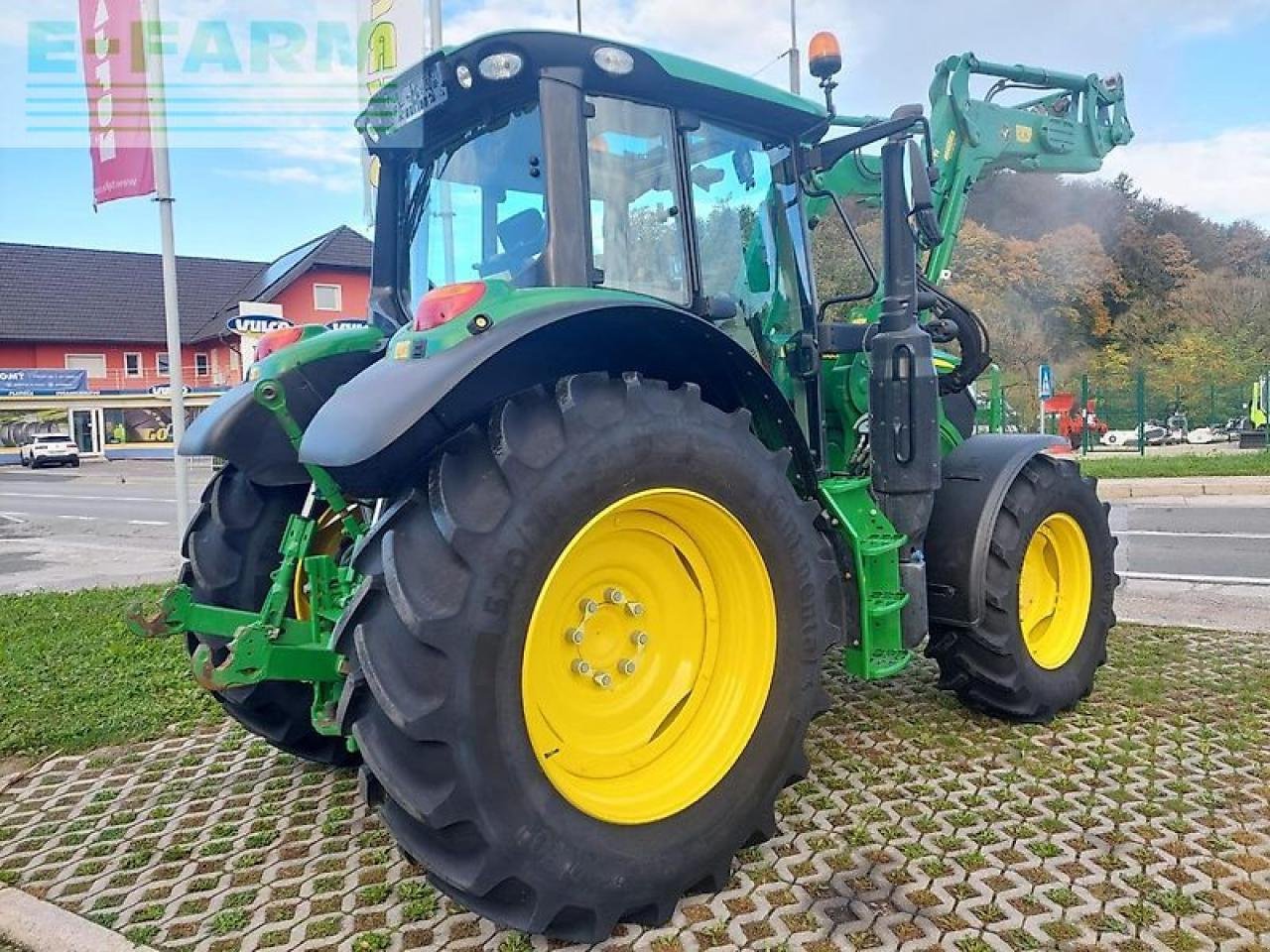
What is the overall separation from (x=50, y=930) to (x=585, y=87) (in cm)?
288

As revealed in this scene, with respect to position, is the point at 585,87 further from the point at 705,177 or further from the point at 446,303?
the point at 446,303

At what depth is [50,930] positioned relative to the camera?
2684mm

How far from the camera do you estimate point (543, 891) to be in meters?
2.43

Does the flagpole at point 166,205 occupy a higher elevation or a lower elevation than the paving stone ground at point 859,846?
higher

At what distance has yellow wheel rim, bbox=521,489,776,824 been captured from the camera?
2.78 meters

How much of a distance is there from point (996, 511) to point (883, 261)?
3.65 feet

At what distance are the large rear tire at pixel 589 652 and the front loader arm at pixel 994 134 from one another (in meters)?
2.41

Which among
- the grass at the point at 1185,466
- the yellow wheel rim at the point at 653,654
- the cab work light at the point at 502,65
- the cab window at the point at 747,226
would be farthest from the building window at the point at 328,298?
the yellow wheel rim at the point at 653,654

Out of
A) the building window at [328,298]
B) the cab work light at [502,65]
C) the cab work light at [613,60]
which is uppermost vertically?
the building window at [328,298]

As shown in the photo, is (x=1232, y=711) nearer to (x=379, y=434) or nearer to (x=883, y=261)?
(x=883, y=261)

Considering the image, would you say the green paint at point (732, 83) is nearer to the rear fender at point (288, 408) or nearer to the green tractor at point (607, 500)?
the green tractor at point (607, 500)

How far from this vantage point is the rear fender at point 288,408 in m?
3.58

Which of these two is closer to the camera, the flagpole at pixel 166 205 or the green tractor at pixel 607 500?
the green tractor at pixel 607 500

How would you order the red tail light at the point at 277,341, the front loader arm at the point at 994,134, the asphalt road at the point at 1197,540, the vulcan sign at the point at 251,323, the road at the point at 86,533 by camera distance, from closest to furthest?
the red tail light at the point at 277,341 < the front loader arm at the point at 994,134 < the asphalt road at the point at 1197,540 < the road at the point at 86,533 < the vulcan sign at the point at 251,323
